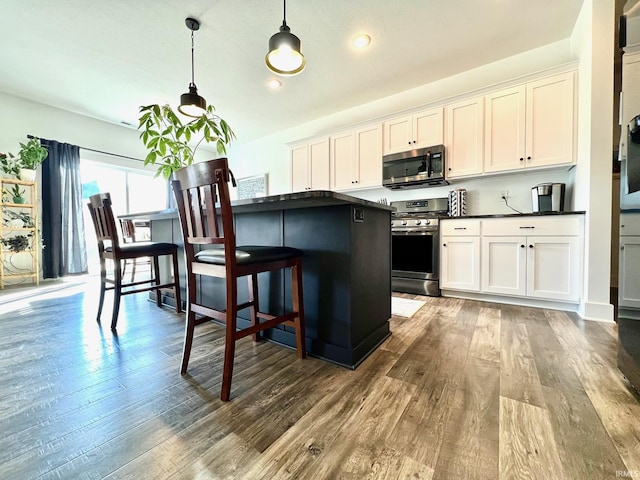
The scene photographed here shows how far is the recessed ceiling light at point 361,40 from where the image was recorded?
2.54 m

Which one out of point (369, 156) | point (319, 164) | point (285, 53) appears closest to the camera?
point (285, 53)

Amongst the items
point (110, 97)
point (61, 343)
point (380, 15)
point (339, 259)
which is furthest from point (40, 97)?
point (339, 259)

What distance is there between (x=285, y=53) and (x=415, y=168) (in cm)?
207

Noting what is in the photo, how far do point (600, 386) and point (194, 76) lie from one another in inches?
174

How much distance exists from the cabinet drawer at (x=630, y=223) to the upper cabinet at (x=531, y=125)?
1.69m

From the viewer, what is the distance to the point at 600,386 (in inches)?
46.0

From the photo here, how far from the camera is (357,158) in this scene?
376 centimetres

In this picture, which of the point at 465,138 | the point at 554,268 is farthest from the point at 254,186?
the point at 554,268

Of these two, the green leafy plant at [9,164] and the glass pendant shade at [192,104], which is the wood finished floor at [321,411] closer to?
the glass pendant shade at [192,104]

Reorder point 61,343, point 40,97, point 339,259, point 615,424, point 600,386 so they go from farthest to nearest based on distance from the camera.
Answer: point 40,97, point 61,343, point 339,259, point 600,386, point 615,424

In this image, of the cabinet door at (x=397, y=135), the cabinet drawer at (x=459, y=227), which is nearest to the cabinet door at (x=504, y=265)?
the cabinet drawer at (x=459, y=227)

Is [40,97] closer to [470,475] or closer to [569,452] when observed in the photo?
[470,475]

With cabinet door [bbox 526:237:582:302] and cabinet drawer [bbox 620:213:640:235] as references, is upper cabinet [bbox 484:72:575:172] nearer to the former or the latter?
cabinet door [bbox 526:237:582:302]

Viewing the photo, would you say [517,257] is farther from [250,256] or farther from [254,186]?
[254,186]
